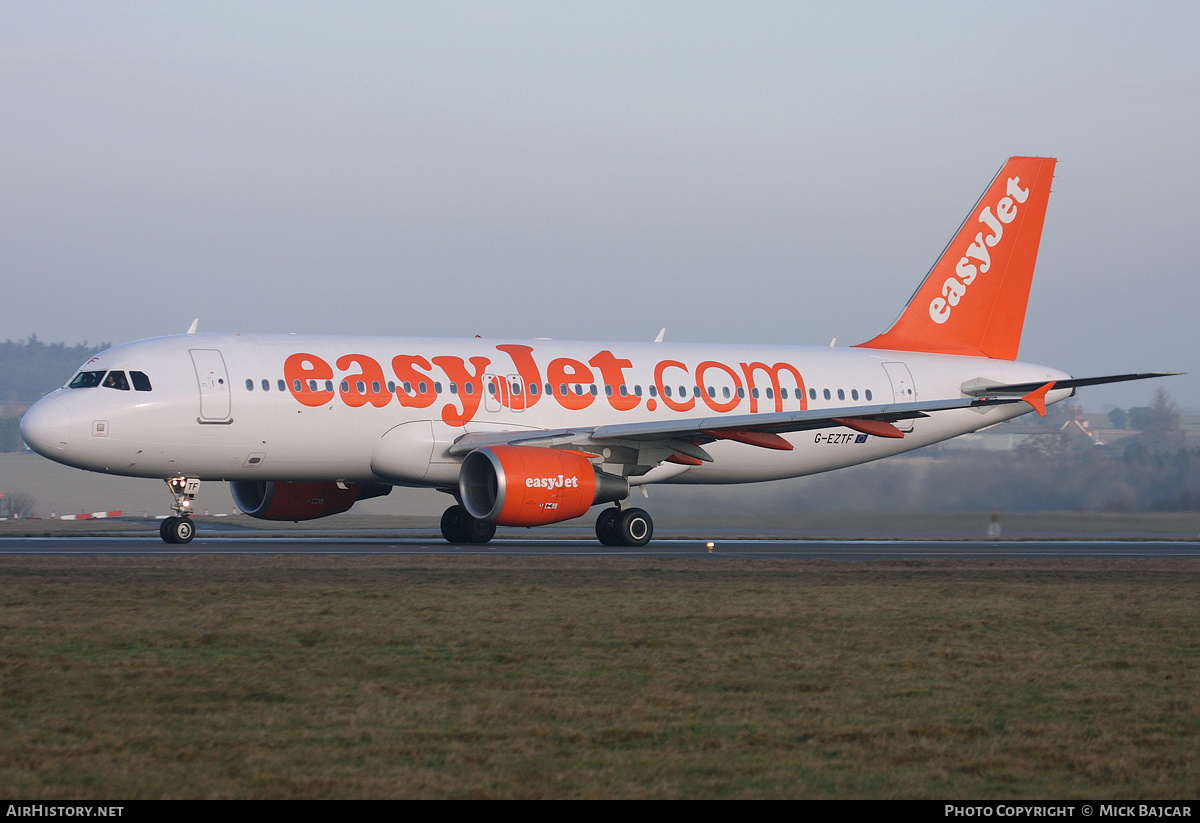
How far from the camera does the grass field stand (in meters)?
7.01

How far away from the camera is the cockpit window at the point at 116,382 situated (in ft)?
79.0

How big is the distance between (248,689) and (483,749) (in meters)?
2.47

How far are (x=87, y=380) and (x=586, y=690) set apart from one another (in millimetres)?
17659

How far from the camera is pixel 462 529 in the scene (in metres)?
28.1

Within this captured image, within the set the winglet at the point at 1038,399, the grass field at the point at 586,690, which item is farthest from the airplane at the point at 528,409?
the grass field at the point at 586,690

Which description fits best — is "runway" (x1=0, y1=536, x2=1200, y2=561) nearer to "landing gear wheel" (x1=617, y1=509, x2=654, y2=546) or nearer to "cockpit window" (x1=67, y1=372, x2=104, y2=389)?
"landing gear wheel" (x1=617, y1=509, x2=654, y2=546)

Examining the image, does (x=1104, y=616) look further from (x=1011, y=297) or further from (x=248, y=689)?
(x=1011, y=297)

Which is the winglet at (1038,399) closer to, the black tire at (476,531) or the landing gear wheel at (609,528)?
the landing gear wheel at (609,528)

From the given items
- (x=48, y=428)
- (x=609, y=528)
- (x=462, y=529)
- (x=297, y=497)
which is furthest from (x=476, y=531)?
(x=48, y=428)

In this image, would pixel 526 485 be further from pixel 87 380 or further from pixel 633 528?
pixel 87 380

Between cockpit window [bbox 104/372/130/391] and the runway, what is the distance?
2841mm

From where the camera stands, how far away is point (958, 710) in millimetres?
8930
